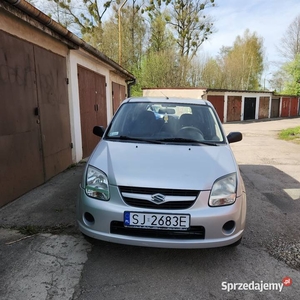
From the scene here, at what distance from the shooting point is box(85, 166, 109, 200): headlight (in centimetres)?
238

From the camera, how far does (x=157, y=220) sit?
2.21m

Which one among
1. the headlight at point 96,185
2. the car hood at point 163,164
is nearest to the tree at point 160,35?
the car hood at point 163,164

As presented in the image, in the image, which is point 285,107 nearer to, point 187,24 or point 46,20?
point 187,24

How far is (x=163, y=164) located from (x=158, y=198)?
1.28 ft

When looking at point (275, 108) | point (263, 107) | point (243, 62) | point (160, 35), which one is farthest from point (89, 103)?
point (243, 62)

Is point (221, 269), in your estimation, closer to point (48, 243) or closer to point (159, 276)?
point (159, 276)

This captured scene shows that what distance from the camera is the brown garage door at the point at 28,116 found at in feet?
12.8

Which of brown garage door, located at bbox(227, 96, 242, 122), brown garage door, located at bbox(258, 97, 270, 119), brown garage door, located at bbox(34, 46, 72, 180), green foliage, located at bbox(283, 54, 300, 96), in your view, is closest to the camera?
brown garage door, located at bbox(34, 46, 72, 180)

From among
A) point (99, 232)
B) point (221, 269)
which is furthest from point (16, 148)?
point (221, 269)

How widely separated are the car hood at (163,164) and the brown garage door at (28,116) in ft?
6.14

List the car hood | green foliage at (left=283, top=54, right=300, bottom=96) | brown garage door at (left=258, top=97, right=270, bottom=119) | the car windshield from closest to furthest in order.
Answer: the car hood, the car windshield, green foliage at (left=283, top=54, right=300, bottom=96), brown garage door at (left=258, top=97, right=270, bottom=119)

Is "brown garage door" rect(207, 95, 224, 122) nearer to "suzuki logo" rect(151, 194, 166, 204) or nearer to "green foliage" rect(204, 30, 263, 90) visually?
"green foliage" rect(204, 30, 263, 90)

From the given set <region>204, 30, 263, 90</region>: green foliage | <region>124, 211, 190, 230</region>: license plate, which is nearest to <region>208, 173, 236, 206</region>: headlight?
<region>124, 211, 190, 230</region>: license plate

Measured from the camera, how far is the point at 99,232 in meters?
2.33
